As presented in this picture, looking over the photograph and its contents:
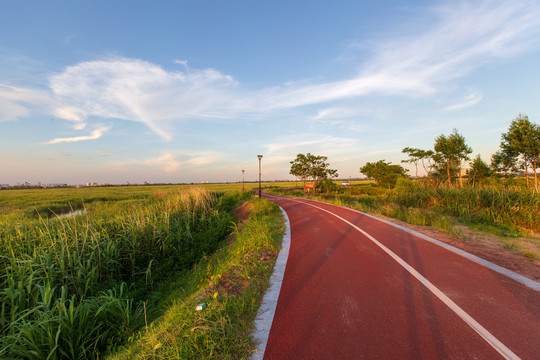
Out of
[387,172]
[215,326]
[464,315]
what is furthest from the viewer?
[387,172]

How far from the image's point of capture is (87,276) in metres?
5.48

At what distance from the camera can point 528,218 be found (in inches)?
295

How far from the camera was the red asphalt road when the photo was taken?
2264 millimetres

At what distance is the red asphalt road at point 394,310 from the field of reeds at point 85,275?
322 centimetres

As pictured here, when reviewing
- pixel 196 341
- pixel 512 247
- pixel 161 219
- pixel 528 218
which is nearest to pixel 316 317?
pixel 196 341

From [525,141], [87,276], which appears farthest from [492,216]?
[525,141]

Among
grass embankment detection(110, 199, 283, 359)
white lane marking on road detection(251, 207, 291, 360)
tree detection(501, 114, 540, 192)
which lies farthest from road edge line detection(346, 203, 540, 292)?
tree detection(501, 114, 540, 192)

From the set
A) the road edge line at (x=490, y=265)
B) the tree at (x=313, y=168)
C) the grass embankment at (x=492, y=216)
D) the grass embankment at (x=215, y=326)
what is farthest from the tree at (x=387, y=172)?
the grass embankment at (x=215, y=326)

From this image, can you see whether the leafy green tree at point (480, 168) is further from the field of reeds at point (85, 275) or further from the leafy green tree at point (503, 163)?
the field of reeds at point (85, 275)

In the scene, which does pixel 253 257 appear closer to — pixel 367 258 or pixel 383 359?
pixel 367 258

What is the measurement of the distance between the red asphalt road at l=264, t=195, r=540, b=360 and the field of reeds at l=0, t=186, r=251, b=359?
3216 mm

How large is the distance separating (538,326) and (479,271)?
5.98 feet

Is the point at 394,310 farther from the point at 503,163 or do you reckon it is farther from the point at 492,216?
the point at 503,163

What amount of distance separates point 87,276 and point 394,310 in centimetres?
700
